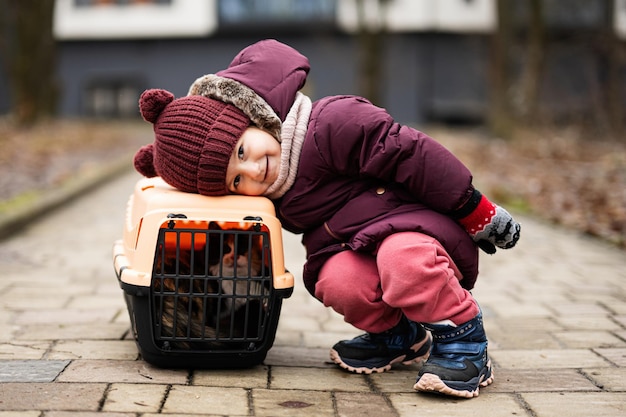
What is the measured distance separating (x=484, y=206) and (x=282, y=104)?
70 centimetres

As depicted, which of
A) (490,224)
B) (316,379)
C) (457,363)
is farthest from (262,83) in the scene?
(457,363)

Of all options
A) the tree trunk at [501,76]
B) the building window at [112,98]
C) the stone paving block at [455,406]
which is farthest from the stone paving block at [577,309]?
the building window at [112,98]

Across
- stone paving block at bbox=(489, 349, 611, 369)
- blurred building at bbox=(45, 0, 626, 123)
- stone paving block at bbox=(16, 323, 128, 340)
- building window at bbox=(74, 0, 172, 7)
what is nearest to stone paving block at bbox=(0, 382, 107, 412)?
stone paving block at bbox=(16, 323, 128, 340)

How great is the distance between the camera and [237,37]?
968 inches

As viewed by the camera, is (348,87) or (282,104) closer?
(282,104)

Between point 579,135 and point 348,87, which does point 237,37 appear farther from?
point 579,135

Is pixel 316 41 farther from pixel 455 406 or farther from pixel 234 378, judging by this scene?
pixel 455 406

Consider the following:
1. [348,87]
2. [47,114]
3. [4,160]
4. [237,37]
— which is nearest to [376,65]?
[348,87]

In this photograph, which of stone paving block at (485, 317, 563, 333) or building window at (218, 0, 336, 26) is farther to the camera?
building window at (218, 0, 336, 26)

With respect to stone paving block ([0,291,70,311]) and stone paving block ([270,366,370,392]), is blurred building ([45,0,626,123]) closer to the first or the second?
stone paving block ([0,291,70,311])

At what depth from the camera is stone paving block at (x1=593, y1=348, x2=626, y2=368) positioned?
297 centimetres

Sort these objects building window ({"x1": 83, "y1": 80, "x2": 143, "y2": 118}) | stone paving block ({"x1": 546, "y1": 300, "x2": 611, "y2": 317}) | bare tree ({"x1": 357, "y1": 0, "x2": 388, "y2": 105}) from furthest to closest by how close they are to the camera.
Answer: building window ({"x1": 83, "y1": 80, "x2": 143, "y2": 118}) → bare tree ({"x1": 357, "y1": 0, "x2": 388, "y2": 105}) → stone paving block ({"x1": 546, "y1": 300, "x2": 611, "y2": 317})

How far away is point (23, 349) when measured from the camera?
2975mm

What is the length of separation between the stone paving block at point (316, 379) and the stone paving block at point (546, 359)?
54cm
